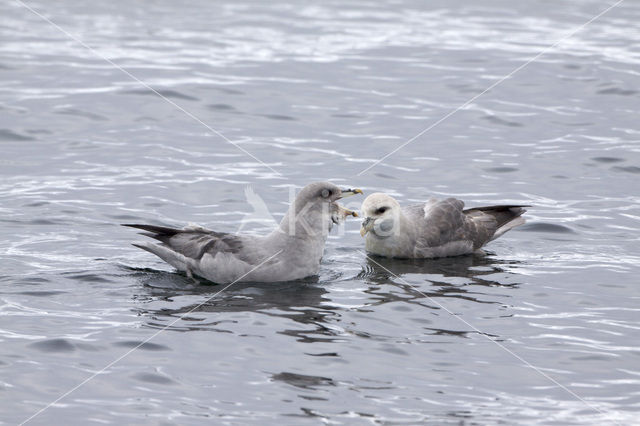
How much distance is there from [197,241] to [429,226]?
10.0 ft

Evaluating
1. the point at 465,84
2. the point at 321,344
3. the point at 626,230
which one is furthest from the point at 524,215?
the point at 465,84

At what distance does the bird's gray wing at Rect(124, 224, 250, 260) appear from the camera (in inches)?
435

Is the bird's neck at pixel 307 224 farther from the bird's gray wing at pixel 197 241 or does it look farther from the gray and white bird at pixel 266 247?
the bird's gray wing at pixel 197 241

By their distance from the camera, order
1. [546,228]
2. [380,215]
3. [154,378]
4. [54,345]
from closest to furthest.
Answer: [154,378]
[54,345]
[380,215]
[546,228]

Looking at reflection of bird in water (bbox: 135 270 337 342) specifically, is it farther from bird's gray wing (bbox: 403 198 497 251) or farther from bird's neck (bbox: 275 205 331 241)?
bird's gray wing (bbox: 403 198 497 251)

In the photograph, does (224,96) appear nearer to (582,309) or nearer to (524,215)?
(524,215)

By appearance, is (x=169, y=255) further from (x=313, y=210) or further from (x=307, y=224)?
(x=313, y=210)

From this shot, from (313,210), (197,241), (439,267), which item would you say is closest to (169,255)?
(197,241)

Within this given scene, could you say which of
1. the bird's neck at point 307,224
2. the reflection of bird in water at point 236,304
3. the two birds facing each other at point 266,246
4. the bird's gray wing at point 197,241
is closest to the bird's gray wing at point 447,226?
the two birds facing each other at point 266,246

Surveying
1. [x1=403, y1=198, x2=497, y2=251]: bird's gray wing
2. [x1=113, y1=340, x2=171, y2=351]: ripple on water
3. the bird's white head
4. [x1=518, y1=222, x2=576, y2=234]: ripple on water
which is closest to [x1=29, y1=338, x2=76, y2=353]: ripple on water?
[x1=113, y1=340, x2=171, y2=351]: ripple on water

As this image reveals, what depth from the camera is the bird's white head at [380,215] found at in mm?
12164

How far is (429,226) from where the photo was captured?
12477 millimetres

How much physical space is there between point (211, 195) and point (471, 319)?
5650mm

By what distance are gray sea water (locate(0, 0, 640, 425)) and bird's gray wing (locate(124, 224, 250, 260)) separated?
0.38 meters
